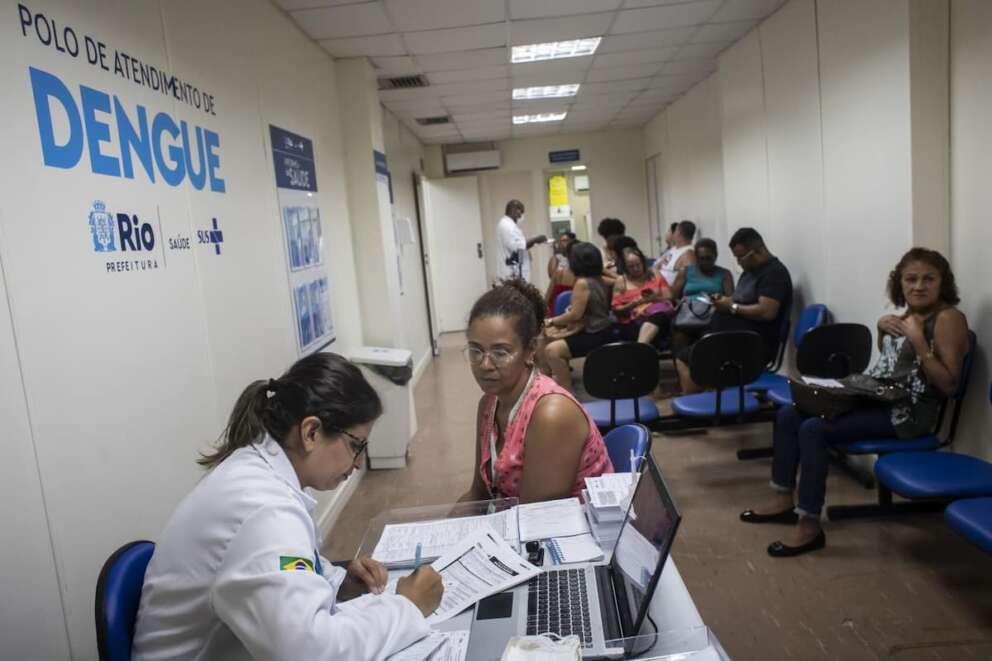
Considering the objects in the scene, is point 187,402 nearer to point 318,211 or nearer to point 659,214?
point 318,211

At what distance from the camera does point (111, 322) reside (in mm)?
1829

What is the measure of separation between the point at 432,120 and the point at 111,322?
6535 millimetres

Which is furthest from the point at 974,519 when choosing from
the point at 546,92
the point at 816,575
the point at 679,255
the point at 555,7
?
the point at 546,92

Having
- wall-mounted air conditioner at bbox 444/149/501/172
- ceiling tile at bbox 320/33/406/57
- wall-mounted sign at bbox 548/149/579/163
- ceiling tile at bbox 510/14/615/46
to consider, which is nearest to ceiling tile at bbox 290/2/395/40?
ceiling tile at bbox 320/33/406/57

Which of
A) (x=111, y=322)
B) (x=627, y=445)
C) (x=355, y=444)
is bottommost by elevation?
(x=627, y=445)

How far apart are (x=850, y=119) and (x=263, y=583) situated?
4040mm

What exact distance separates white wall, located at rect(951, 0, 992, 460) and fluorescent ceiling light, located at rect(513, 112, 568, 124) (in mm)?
5575

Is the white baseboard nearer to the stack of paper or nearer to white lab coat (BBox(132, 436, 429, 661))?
the stack of paper

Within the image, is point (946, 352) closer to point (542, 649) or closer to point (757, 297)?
point (757, 297)

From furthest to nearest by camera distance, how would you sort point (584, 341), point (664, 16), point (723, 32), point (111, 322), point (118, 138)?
point (584, 341) → point (723, 32) → point (664, 16) → point (118, 138) → point (111, 322)

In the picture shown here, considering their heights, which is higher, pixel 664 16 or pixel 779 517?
pixel 664 16

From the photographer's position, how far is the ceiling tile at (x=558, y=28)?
4.43 m

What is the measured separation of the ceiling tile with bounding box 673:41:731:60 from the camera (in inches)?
213

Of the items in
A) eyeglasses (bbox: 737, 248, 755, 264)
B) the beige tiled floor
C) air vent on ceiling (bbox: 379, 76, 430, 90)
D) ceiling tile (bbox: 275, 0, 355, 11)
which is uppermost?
air vent on ceiling (bbox: 379, 76, 430, 90)
